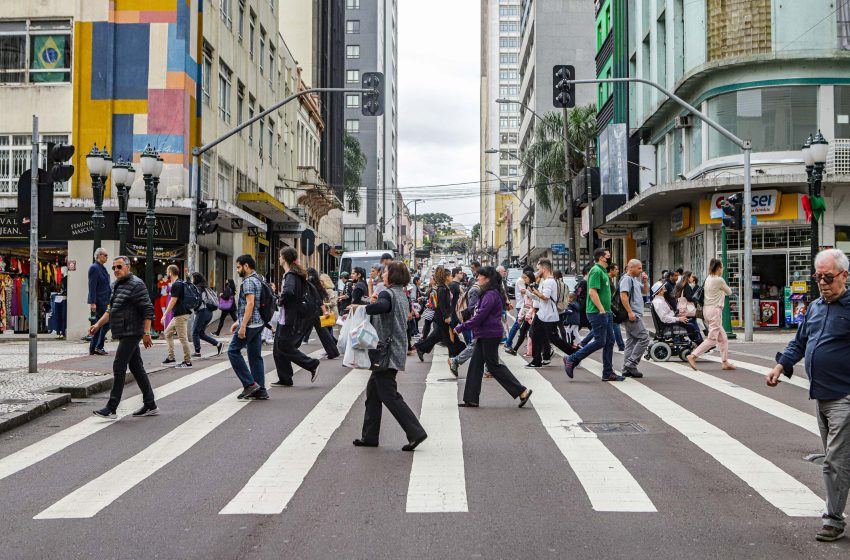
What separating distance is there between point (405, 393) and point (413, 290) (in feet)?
41.7

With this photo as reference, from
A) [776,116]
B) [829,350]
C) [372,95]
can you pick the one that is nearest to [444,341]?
[372,95]

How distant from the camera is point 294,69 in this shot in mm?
48500

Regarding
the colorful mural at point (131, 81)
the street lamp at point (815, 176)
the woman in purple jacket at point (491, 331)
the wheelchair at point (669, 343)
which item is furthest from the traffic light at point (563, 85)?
the colorful mural at point (131, 81)

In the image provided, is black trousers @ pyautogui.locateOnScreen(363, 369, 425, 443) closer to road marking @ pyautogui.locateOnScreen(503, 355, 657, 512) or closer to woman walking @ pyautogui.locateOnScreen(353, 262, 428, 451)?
woman walking @ pyautogui.locateOnScreen(353, 262, 428, 451)

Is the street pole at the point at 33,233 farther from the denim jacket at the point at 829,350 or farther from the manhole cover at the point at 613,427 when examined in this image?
the denim jacket at the point at 829,350

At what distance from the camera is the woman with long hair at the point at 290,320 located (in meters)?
12.2

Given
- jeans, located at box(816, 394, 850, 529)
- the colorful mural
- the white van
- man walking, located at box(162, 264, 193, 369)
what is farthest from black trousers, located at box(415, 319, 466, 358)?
the white van

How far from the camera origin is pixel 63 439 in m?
8.98

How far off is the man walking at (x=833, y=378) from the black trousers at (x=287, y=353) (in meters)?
8.09

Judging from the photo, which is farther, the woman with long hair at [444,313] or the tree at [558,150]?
the tree at [558,150]

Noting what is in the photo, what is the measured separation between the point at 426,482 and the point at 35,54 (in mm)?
24129

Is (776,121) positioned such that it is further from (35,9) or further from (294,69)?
(294,69)

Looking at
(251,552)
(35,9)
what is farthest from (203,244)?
(251,552)

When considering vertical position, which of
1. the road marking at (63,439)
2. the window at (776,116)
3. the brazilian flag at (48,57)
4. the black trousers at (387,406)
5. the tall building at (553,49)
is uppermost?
the tall building at (553,49)
